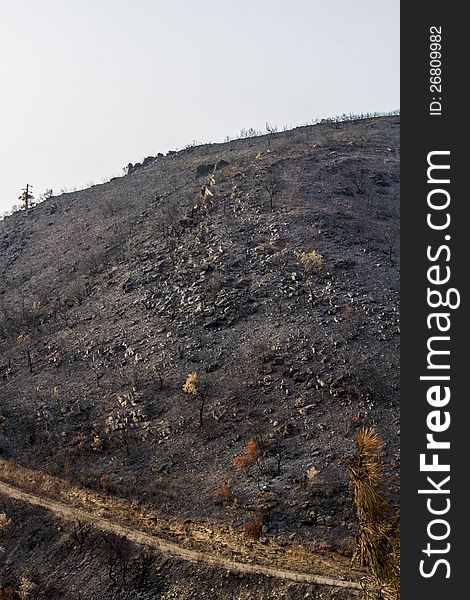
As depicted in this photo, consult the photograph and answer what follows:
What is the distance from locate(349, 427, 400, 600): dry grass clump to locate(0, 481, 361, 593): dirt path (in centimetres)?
924

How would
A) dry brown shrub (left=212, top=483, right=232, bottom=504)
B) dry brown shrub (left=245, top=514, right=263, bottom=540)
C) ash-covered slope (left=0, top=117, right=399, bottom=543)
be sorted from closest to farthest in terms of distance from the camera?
1. dry brown shrub (left=245, top=514, right=263, bottom=540)
2. dry brown shrub (left=212, top=483, right=232, bottom=504)
3. ash-covered slope (left=0, top=117, right=399, bottom=543)

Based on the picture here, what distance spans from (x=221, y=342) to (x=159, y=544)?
34.6 ft

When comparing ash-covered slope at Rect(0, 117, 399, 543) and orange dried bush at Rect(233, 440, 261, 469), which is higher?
ash-covered slope at Rect(0, 117, 399, 543)

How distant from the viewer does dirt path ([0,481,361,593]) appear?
49.8ft

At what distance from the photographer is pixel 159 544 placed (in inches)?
691

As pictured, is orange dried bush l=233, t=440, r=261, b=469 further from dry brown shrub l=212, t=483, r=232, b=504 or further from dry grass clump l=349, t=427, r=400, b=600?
dry grass clump l=349, t=427, r=400, b=600

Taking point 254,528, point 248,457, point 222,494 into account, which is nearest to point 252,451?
point 248,457

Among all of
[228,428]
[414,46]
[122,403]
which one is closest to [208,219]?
[122,403]

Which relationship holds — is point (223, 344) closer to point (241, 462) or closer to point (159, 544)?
point (241, 462)

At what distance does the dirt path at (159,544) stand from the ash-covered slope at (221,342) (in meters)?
1.21

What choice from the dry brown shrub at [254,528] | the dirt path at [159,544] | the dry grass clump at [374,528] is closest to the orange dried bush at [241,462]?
the dry brown shrub at [254,528]

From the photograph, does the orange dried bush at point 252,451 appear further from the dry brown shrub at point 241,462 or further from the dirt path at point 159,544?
the dirt path at point 159,544

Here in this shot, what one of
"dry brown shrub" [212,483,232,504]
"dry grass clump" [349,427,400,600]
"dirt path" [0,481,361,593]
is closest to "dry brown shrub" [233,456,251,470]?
"dry brown shrub" [212,483,232,504]

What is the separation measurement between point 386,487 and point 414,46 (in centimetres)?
1231
